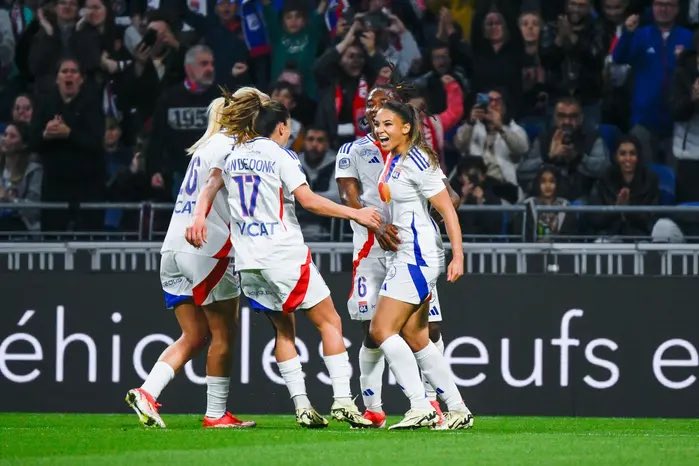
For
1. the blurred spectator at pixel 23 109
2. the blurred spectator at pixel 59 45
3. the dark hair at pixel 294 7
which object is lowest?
the blurred spectator at pixel 23 109

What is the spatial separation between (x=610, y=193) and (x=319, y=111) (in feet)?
9.81

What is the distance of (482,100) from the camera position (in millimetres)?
14508

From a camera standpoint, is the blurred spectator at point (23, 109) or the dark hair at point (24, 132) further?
the blurred spectator at point (23, 109)

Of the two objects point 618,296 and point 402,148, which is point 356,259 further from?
point 618,296

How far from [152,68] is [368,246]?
6399 millimetres

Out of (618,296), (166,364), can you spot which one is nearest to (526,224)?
(618,296)

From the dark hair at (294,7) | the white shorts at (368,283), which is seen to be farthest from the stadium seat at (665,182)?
the white shorts at (368,283)

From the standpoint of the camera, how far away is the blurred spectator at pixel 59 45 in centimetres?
1523

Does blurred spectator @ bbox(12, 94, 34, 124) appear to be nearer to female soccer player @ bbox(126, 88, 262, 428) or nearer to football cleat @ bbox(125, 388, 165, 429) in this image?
female soccer player @ bbox(126, 88, 262, 428)

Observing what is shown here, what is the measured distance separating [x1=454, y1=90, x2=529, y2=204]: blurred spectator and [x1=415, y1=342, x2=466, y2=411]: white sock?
5.28 metres

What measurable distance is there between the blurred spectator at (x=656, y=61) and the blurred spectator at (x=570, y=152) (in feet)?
1.66

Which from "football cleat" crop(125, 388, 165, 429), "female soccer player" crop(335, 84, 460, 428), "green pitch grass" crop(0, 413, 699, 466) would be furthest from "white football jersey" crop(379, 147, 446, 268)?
"football cleat" crop(125, 388, 165, 429)

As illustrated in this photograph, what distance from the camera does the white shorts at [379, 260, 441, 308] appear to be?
8.74m

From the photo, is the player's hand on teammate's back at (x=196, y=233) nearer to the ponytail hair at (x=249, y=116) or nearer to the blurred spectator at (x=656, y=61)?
the ponytail hair at (x=249, y=116)
